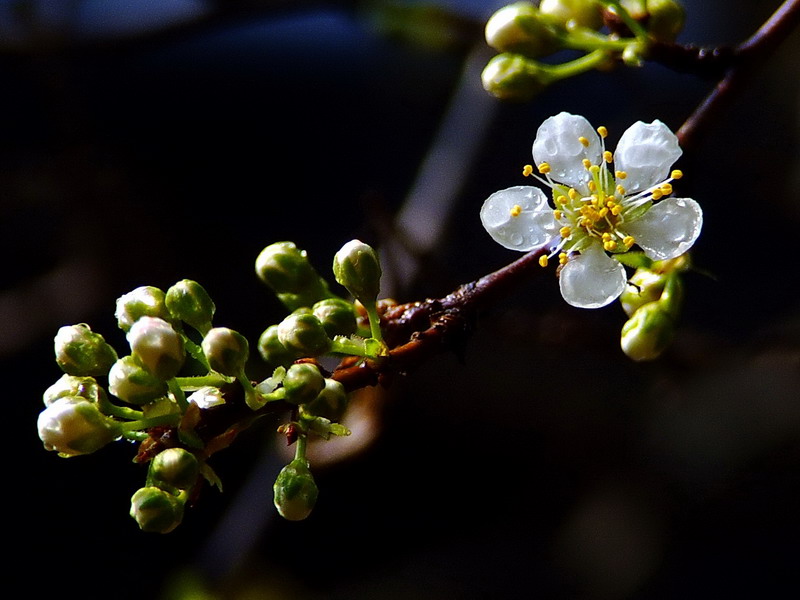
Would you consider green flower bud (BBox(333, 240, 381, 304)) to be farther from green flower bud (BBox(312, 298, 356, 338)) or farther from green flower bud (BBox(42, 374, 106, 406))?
green flower bud (BBox(42, 374, 106, 406))

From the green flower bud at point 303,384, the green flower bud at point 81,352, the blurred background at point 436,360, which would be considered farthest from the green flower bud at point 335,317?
the blurred background at point 436,360

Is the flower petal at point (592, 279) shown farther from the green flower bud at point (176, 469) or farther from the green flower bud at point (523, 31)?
the green flower bud at point (176, 469)

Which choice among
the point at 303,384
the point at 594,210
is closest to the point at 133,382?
the point at 303,384

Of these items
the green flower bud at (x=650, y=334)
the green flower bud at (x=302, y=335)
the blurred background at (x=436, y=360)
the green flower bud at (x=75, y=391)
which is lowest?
the blurred background at (x=436, y=360)

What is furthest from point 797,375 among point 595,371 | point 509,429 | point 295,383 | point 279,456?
point 295,383

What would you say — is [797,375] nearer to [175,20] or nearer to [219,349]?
[219,349]

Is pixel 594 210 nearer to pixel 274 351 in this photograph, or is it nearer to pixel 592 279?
pixel 592 279
